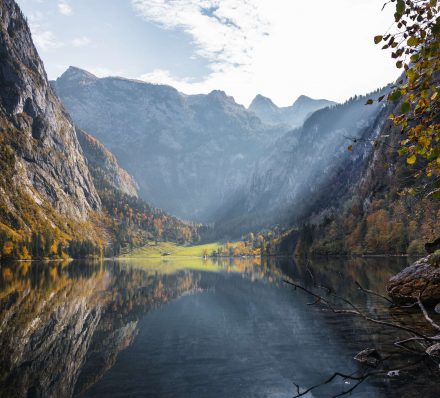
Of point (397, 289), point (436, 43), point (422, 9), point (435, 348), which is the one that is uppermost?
point (422, 9)

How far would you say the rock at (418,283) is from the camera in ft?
114

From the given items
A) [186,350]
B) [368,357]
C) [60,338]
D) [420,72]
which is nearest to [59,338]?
[60,338]

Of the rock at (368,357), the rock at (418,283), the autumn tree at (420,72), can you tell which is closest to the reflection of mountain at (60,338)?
the rock at (368,357)

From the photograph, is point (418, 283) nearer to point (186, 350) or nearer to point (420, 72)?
point (186, 350)

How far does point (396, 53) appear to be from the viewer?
24.5 ft

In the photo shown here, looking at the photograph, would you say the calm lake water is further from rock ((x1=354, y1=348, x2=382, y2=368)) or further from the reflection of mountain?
rock ((x1=354, y1=348, x2=382, y2=368))

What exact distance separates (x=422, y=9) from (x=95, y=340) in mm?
30421

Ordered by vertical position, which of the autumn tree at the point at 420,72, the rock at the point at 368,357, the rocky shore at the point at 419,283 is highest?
the autumn tree at the point at 420,72

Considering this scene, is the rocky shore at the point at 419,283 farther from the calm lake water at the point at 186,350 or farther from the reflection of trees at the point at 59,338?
the reflection of trees at the point at 59,338

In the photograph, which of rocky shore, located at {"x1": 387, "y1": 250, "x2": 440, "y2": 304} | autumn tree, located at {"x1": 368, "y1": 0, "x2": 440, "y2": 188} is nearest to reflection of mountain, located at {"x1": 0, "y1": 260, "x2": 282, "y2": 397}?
autumn tree, located at {"x1": 368, "y1": 0, "x2": 440, "y2": 188}

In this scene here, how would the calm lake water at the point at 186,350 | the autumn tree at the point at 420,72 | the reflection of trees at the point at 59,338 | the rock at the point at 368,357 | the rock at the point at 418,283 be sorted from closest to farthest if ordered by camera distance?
the autumn tree at the point at 420,72 < the calm lake water at the point at 186,350 < the reflection of trees at the point at 59,338 < the rock at the point at 368,357 < the rock at the point at 418,283

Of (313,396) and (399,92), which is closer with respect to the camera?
(399,92)

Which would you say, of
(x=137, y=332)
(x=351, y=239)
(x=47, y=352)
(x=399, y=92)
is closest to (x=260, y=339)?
(x=137, y=332)

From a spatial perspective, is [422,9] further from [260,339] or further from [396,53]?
[260,339]
